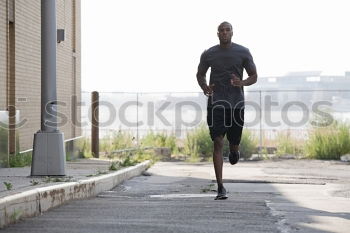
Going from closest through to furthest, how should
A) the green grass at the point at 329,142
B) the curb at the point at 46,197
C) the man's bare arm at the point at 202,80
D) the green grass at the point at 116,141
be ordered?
the curb at the point at 46,197 → the man's bare arm at the point at 202,80 → the green grass at the point at 329,142 → the green grass at the point at 116,141

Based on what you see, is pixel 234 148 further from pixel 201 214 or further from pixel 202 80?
pixel 201 214

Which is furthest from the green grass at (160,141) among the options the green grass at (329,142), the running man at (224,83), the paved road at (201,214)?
the running man at (224,83)

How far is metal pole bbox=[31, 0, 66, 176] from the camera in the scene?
36.4ft

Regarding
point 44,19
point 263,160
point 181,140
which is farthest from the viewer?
point 181,140

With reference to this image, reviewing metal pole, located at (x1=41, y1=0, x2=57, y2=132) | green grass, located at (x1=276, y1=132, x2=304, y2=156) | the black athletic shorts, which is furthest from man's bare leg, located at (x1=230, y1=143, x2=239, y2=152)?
green grass, located at (x1=276, y1=132, x2=304, y2=156)

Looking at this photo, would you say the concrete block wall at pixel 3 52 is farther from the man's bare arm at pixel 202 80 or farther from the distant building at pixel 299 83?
the distant building at pixel 299 83

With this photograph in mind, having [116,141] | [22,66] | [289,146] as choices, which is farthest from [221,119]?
[289,146]

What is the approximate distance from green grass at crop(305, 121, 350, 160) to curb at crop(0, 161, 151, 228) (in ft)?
40.7

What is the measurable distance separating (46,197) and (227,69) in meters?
2.56

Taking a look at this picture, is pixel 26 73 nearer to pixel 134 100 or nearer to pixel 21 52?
pixel 21 52

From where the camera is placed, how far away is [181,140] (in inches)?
1089

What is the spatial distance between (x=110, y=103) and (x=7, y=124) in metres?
13.6

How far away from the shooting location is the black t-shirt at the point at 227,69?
958 centimetres

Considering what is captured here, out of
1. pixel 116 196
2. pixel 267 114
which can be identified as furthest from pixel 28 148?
pixel 267 114
